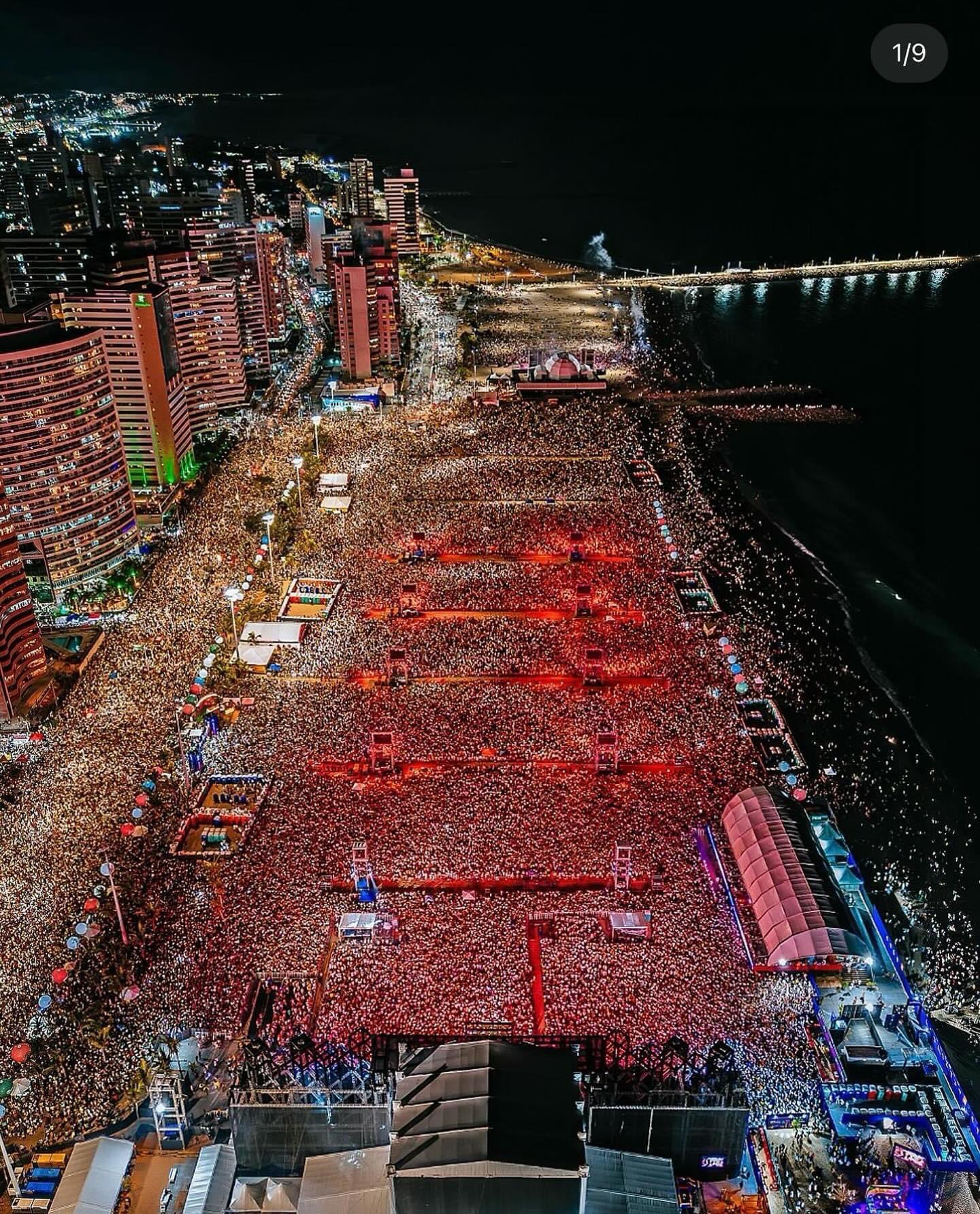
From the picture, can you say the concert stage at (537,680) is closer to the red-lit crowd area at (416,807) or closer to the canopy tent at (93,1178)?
the red-lit crowd area at (416,807)

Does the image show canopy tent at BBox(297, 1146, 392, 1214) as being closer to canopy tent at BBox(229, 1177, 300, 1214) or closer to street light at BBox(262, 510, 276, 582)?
canopy tent at BBox(229, 1177, 300, 1214)

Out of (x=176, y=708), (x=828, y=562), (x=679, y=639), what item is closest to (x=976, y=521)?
(x=828, y=562)

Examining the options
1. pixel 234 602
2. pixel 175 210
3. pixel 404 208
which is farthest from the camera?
pixel 404 208

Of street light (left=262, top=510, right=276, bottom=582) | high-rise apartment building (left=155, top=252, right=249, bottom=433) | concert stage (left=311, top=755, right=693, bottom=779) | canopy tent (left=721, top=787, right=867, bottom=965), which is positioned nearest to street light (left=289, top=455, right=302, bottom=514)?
street light (left=262, top=510, right=276, bottom=582)

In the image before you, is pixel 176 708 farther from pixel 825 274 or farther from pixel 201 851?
pixel 825 274

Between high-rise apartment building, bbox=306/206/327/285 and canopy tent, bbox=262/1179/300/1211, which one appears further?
high-rise apartment building, bbox=306/206/327/285

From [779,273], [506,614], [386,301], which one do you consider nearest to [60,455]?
[506,614]

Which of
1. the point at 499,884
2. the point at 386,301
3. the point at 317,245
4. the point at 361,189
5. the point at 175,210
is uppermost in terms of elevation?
the point at 175,210

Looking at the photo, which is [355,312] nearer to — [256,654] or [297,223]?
[256,654]
